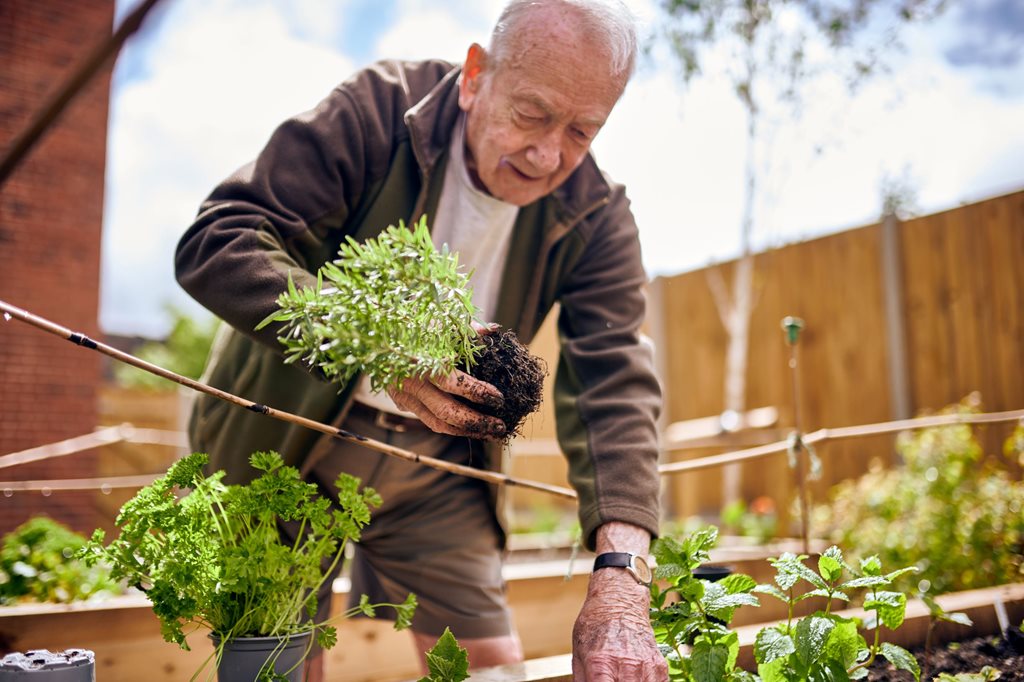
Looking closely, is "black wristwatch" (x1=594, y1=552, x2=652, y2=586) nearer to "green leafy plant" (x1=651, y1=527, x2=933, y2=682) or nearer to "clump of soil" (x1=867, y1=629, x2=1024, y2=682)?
"green leafy plant" (x1=651, y1=527, x2=933, y2=682)

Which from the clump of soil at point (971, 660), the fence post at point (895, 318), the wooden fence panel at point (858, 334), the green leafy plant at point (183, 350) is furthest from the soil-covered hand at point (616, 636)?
the green leafy plant at point (183, 350)

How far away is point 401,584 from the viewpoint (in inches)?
72.2

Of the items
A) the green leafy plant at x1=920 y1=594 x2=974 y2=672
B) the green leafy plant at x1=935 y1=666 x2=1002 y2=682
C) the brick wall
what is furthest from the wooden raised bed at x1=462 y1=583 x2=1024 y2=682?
the brick wall

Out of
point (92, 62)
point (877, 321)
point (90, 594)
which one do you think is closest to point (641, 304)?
point (92, 62)

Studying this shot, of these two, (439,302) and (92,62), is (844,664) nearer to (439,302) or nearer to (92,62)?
(439,302)

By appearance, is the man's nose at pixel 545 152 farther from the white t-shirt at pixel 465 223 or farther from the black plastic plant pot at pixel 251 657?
the black plastic plant pot at pixel 251 657

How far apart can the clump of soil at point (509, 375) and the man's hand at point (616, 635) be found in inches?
13.8

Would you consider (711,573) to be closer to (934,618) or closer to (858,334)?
(934,618)

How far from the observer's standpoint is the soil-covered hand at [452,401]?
1043 mm

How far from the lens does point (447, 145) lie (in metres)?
1.58

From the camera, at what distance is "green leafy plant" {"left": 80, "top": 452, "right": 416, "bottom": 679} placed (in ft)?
3.73

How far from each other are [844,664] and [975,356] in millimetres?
4264

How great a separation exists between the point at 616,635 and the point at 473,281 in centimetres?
71

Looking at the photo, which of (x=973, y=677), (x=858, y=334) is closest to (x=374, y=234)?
(x=973, y=677)
